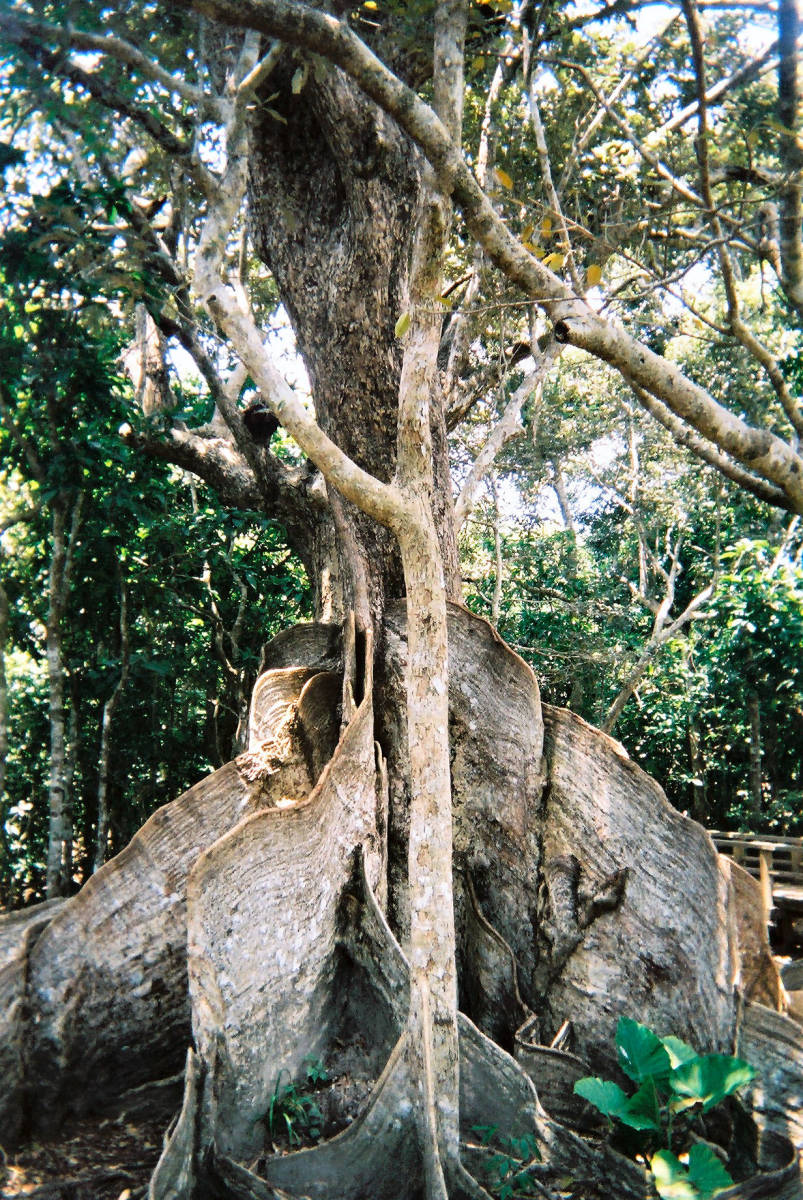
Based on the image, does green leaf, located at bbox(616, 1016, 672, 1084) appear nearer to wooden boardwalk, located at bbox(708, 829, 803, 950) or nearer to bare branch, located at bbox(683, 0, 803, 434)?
bare branch, located at bbox(683, 0, 803, 434)

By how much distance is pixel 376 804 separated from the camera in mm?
4145

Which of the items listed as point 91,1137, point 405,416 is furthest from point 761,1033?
point 405,416

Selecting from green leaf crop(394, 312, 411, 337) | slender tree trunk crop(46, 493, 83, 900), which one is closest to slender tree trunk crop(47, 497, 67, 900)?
slender tree trunk crop(46, 493, 83, 900)

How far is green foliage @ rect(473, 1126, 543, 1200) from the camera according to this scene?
3107 millimetres

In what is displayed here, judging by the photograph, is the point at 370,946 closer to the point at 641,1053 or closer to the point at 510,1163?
the point at 510,1163

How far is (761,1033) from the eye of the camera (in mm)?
3832

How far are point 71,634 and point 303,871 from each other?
4244 millimetres

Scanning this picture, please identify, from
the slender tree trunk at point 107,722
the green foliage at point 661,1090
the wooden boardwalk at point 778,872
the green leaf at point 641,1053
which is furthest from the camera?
the wooden boardwalk at point 778,872

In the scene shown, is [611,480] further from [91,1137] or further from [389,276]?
[91,1137]

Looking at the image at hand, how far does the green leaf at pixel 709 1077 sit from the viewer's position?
325 cm

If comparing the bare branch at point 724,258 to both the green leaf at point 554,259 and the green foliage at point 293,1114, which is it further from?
the green foliage at point 293,1114

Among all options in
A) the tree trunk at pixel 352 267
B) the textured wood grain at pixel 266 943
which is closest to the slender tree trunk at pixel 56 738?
the tree trunk at pixel 352 267

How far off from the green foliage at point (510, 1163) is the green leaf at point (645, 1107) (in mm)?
366

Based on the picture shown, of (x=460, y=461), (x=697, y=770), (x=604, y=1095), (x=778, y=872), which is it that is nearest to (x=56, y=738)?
(x=604, y=1095)
